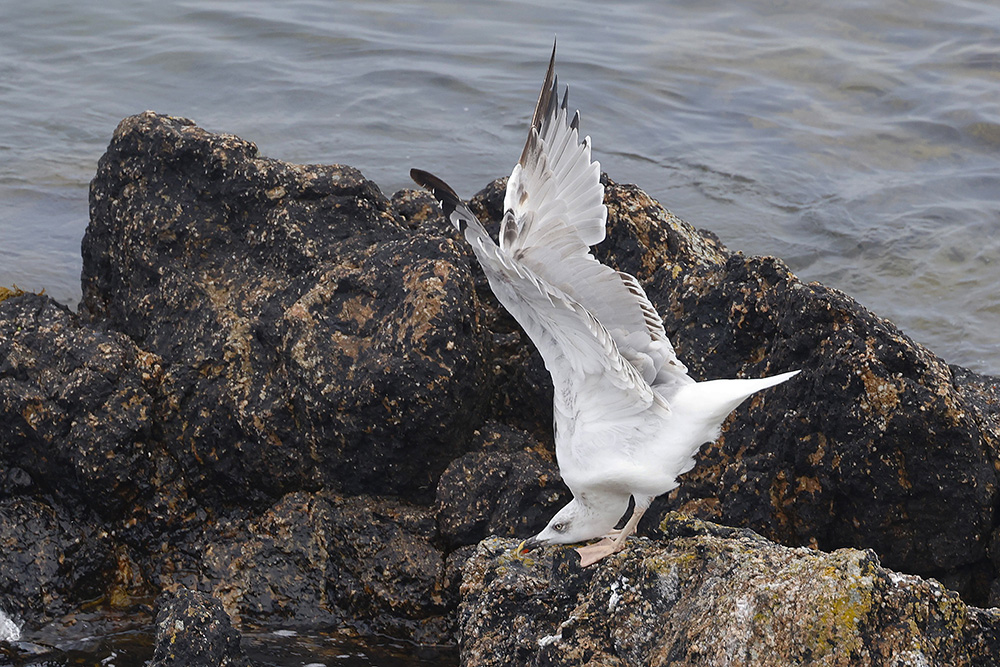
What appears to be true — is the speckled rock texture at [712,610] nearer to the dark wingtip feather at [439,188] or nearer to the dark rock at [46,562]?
the dark wingtip feather at [439,188]

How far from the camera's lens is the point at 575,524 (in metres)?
4.47

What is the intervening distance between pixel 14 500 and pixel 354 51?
10754 mm

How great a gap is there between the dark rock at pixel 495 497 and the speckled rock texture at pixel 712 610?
22.1 inches

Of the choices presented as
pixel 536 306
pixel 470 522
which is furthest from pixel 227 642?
pixel 536 306

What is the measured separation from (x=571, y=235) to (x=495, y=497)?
1.34 m

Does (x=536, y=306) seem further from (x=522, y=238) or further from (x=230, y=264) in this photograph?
(x=230, y=264)


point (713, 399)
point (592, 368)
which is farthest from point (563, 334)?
point (713, 399)

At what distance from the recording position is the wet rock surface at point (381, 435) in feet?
14.4

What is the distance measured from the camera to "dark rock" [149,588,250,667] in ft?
12.3

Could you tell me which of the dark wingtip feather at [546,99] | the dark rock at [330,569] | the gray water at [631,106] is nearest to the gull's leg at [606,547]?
the dark rock at [330,569]

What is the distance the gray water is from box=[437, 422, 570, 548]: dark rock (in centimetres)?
555

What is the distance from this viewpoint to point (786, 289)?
4.70 m

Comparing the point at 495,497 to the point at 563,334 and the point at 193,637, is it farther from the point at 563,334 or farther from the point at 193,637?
the point at 193,637

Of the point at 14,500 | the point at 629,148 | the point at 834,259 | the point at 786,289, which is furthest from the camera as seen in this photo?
the point at 629,148
